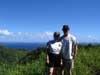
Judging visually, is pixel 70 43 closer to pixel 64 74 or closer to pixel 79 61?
pixel 64 74

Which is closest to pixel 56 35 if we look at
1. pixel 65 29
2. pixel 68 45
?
pixel 65 29

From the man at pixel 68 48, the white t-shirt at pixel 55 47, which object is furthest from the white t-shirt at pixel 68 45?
the white t-shirt at pixel 55 47

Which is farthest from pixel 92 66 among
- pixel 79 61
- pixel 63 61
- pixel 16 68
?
pixel 63 61

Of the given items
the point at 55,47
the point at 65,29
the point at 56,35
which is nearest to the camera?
the point at 65,29

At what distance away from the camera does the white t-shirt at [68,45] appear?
12398 mm

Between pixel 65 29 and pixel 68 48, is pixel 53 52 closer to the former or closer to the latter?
pixel 68 48

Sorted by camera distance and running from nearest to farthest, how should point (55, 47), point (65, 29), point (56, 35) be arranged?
point (65, 29) < point (56, 35) < point (55, 47)

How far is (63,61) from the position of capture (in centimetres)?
1262

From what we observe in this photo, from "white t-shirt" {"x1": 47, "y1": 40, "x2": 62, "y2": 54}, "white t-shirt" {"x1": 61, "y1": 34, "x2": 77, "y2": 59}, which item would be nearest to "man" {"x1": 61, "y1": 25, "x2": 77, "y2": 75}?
"white t-shirt" {"x1": 61, "y1": 34, "x2": 77, "y2": 59}

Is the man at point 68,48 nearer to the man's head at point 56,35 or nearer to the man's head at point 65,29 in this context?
the man's head at point 65,29

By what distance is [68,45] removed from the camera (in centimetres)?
1242

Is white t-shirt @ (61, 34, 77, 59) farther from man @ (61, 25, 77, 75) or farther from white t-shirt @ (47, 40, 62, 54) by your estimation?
white t-shirt @ (47, 40, 62, 54)

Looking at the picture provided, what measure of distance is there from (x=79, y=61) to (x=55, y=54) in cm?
397

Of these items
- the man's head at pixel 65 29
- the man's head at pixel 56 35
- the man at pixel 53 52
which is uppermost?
the man's head at pixel 65 29
